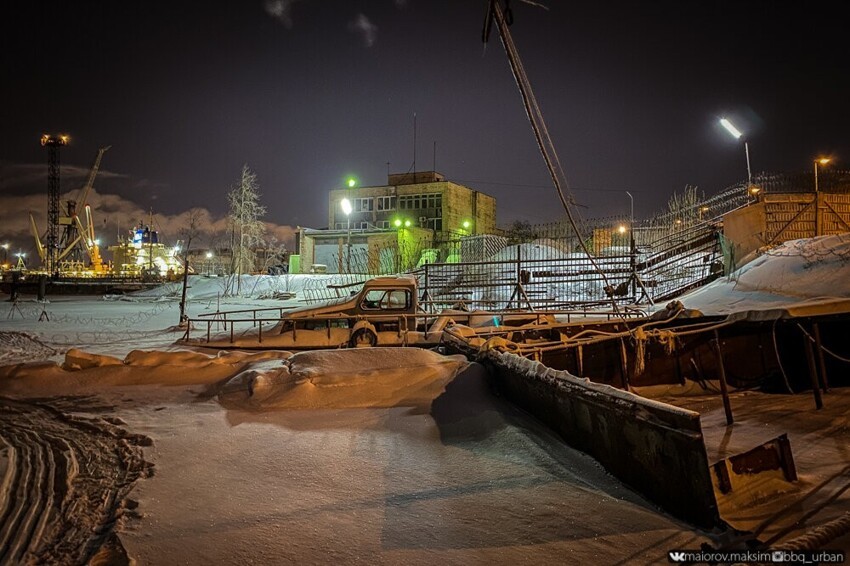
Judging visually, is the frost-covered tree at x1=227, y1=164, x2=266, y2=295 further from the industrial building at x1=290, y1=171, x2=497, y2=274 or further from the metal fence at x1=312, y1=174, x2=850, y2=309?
the metal fence at x1=312, y1=174, x2=850, y2=309

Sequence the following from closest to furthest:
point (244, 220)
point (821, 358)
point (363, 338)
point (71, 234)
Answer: point (821, 358) → point (363, 338) → point (244, 220) → point (71, 234)

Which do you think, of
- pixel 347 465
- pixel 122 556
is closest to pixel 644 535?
pixel 347 465

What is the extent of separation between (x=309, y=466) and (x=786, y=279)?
1522cm

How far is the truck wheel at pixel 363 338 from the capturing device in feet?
38.5

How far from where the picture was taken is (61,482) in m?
4.45

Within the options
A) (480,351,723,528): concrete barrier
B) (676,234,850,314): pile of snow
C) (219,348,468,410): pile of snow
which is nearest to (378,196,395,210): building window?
(676,234,850,314): pile of snow

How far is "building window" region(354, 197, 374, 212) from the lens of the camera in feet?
182

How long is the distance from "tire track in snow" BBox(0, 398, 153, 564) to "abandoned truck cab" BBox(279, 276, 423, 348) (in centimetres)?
609

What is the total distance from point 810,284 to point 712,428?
31.1 feet

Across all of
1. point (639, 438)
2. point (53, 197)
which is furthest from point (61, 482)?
point (53, 197)

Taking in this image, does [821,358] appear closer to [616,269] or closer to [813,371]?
[813,371]

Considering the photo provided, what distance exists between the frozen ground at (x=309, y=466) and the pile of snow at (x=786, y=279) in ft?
24.1

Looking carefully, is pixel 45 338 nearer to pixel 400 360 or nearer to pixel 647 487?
pixel 400 360

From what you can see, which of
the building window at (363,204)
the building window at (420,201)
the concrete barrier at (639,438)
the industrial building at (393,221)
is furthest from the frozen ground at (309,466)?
the building window at (363,204)
